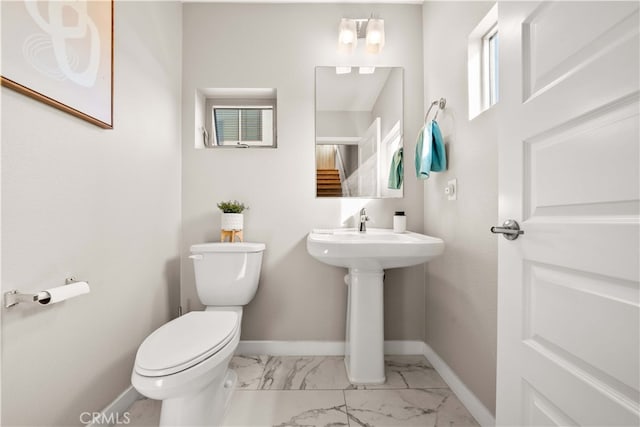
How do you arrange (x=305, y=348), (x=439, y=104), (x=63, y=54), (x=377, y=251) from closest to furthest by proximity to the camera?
(x=63, y=54) → (x=377, y=251) → (x=439, y=104) → (x=305, y=348)

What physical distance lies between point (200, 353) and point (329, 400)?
76cm

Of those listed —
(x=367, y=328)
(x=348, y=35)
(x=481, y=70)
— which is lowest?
(x=367, y=328)

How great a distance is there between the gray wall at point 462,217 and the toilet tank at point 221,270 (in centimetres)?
118

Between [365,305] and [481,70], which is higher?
[481,70]

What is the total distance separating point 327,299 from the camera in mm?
2039

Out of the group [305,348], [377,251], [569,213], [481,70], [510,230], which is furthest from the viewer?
[305,348]

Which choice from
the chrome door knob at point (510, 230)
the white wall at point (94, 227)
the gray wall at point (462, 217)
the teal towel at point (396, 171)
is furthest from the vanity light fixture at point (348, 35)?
the chrome door knob at point (510, 230)

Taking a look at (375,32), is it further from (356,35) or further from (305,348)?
(305,348)

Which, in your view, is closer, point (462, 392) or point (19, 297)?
point (19, 297)

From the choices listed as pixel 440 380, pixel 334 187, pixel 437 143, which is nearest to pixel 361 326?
pixel 440 380

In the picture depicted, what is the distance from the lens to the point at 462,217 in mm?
1517

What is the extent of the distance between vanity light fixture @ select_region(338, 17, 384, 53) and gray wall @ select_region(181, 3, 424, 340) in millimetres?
67

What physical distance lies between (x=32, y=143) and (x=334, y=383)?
1.72m

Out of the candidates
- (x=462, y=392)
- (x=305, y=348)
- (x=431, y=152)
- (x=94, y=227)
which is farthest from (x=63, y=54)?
(x=462, y=392)
